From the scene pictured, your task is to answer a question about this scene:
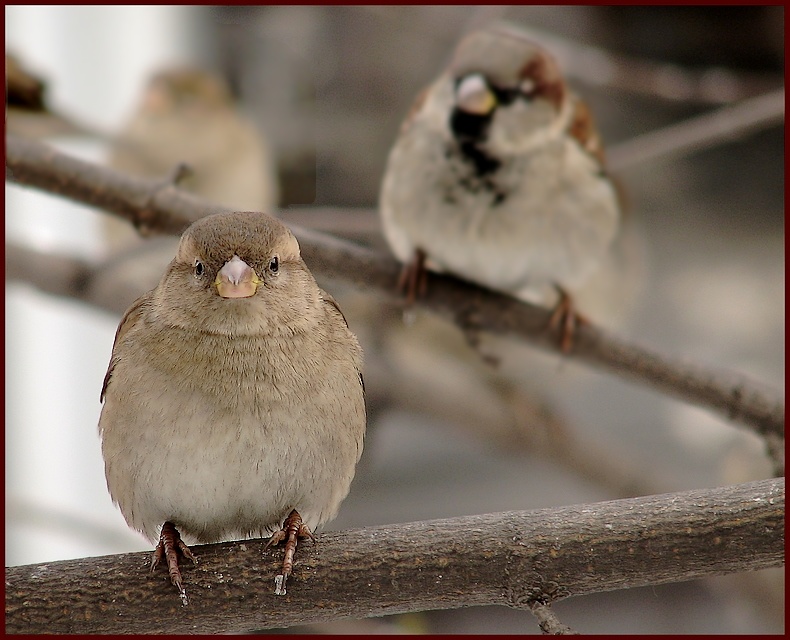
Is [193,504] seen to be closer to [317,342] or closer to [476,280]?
[317,342]

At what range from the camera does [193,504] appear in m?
0.73

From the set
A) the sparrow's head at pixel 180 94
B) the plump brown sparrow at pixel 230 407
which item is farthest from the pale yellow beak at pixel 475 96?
the sparrow's head at pixel 180 94

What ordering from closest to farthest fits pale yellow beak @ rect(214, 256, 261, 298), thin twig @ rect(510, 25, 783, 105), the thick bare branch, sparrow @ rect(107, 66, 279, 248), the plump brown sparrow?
pale yellow beak @ rect(214, 256, 261, 298)
the plump brown sparrow
the thick bare branch
thin twig @ rect(510, 25, 783, 105)
sparrow @ rect(107, 66, 279, 248)

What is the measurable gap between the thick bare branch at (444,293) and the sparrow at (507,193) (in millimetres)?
34

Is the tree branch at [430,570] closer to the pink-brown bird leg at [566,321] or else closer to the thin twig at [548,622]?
the thin twig at [548,622]

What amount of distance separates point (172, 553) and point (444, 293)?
2.02ft

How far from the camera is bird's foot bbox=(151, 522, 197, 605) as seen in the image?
0.69 m

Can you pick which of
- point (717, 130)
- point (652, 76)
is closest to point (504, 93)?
point (717, 130)

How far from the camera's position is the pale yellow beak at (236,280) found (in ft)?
1.98

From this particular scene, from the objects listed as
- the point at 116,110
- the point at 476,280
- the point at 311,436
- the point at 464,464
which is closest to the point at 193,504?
the point at 311,436

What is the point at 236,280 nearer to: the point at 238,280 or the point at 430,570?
the point at 238,280

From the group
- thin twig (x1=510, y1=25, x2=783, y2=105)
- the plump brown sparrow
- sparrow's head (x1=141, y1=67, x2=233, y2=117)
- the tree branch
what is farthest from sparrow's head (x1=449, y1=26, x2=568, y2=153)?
sparrow's head (x1=141, y1=67, x2=233, y2=117)

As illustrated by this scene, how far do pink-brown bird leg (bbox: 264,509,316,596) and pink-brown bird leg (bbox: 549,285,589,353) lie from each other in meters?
0.60

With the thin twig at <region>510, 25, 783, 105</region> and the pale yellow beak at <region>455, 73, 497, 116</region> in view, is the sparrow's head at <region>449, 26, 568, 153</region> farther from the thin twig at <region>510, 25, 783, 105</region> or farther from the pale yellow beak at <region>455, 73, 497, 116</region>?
the thin twig at <region>510, 25, 783, 105</region>
